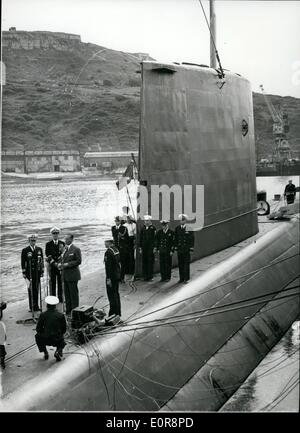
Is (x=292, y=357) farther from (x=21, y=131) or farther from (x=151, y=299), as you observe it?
(x=21, y=131)

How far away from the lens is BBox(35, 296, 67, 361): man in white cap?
5777mm

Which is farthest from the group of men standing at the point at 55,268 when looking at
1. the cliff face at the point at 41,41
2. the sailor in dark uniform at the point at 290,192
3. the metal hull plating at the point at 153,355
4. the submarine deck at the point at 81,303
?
the cliff face at the point at 41,41

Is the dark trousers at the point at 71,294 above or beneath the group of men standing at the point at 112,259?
beneath

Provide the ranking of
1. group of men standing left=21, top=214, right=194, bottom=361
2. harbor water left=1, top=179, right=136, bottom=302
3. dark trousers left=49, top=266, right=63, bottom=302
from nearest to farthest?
1. group of men standing left=21, top=214, right=194, bottom=361
2. dark trousers left=49, top=266, right=63, bottom=302
3. harbor water left=1, top=179, right=136, bottom=302

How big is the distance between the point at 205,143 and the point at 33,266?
3966 mm

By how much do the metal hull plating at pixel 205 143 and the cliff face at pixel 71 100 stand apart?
6151 cm

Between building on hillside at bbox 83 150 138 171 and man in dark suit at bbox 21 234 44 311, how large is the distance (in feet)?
195

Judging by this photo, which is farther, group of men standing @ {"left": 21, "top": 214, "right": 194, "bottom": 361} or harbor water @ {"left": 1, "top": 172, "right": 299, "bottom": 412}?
group of men standing @ {"left": 21, "top": 214, "right": 194, "bottom": 361}

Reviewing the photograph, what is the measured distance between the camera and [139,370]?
20.7ft

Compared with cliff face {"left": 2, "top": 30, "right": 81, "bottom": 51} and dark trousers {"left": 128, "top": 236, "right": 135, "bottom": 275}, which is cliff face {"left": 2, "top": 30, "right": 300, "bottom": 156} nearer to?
cliff face {"left": 2, "top": 30, "right": 81, "bottom": 51}

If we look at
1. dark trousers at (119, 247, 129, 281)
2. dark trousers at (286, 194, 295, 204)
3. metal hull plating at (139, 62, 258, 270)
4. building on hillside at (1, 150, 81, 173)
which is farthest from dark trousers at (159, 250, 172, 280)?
building on hillside at (1, 150, 81, 173)

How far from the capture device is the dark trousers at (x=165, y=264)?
8703 millimetres

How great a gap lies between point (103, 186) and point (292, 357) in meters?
60.4

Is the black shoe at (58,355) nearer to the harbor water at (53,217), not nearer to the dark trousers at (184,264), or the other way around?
the dark trousers at (184,264)
